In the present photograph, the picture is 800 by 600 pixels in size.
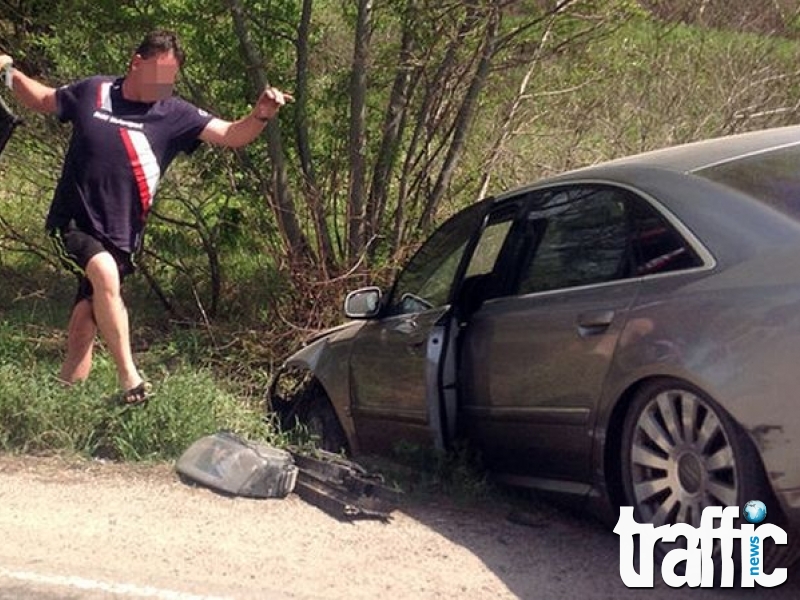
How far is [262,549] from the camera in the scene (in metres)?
5.20

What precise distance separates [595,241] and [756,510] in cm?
150

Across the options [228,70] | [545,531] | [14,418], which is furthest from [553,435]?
[228,70]

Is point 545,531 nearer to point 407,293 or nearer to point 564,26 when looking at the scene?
point 407,293

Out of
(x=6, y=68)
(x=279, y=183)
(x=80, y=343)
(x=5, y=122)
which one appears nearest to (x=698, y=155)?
(x=80, y=343)

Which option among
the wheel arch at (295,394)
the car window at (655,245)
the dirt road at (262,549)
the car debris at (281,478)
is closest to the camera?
the dirt road at (262,549)

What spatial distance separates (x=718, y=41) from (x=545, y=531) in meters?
7.98

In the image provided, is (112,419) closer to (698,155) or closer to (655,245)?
(655,245)

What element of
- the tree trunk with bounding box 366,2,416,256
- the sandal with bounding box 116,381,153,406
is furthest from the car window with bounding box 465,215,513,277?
the tree trunk with bounding box 366,2,416,256

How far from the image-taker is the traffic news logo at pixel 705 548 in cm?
468

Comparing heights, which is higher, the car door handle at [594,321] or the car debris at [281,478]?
the car door handle at [594,321]

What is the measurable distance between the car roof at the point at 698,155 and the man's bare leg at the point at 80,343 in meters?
2.50

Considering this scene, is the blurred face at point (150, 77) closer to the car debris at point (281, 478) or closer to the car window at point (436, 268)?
the car window at point (436, 268)

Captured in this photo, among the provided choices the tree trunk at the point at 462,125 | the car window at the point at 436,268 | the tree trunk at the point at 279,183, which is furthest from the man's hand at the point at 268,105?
the tree trunk at the point at 462,125

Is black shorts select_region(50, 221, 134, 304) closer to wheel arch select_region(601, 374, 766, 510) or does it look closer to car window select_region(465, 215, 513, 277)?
car window select_region(465, 215, 513, 277)
